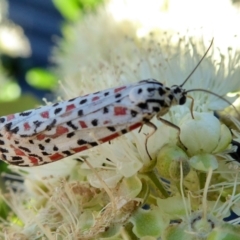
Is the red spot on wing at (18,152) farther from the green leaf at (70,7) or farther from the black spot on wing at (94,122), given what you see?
the green leaf at (70,7)

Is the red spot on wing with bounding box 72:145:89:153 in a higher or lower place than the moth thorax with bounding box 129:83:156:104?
lower

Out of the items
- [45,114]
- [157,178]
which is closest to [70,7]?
[45,114]

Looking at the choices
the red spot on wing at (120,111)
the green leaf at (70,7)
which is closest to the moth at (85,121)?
the red spot on wing at (120,111)

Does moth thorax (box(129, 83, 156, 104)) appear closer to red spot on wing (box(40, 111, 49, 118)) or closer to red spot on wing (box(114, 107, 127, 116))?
red spot on wing (box(114, 107, 127, 116))

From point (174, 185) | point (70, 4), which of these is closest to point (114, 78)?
point (174, 185)

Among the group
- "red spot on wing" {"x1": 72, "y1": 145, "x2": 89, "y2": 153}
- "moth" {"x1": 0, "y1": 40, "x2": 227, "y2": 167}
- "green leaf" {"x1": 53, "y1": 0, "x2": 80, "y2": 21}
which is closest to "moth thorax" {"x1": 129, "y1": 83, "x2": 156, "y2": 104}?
"moth" {"x1": 0, "y1": 40, "x2": 227, "y2": 167}

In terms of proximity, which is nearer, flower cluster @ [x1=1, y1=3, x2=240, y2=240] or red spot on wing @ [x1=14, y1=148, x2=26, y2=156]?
flower cluster @ [x1=1, y1=3, x2=240, y2=240]

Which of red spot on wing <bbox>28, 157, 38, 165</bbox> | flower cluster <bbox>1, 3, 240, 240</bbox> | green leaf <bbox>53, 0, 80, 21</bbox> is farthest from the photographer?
green leaf <bbox>53, 0, 80, 21</bbox>

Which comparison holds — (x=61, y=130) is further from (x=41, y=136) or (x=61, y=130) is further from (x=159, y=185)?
(x=159, y=185)
